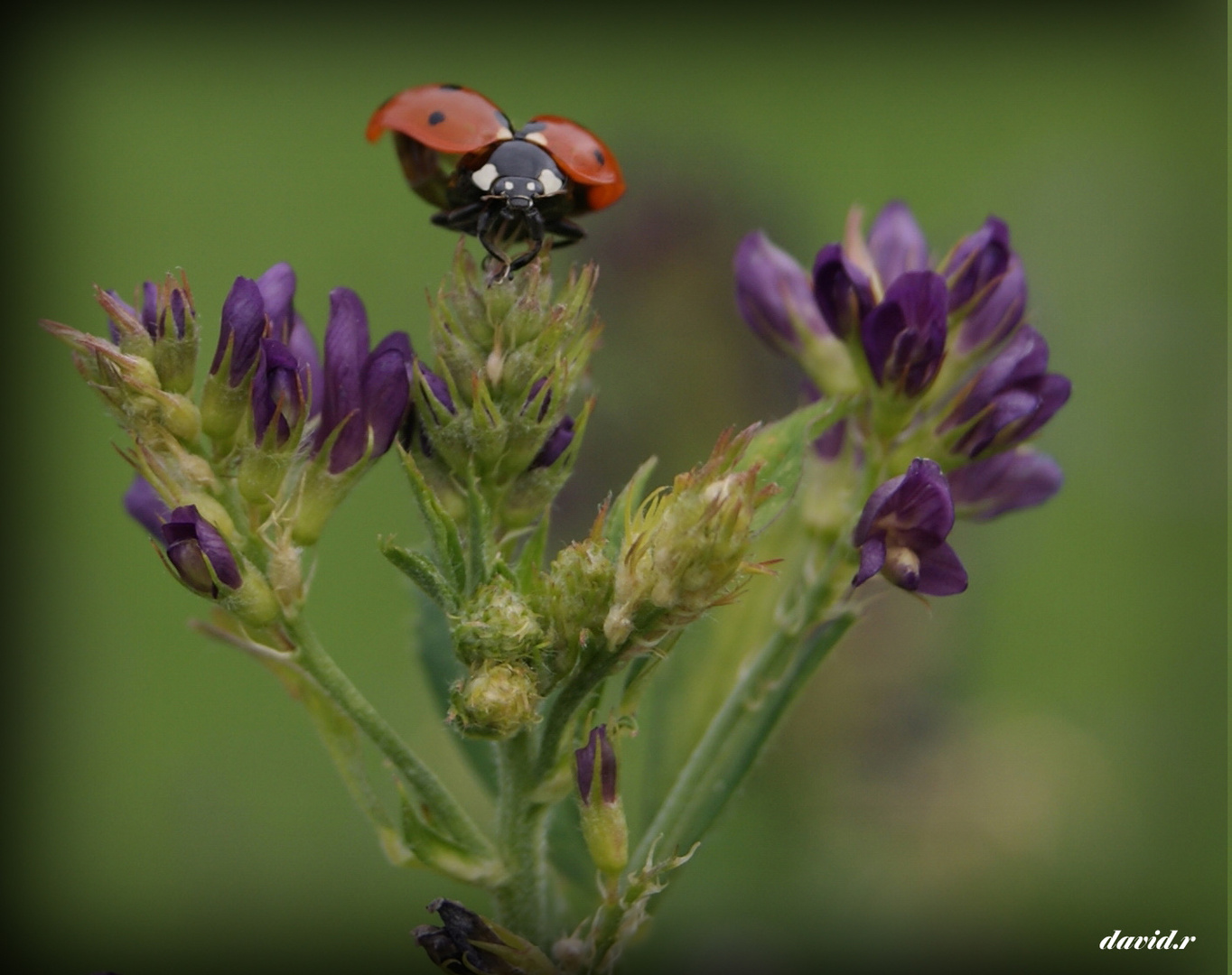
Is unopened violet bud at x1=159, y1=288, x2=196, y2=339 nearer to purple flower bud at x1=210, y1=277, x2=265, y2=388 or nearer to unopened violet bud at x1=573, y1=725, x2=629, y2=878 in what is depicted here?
purple flower bud at x1=210, y1=277, x2=265, y2=388

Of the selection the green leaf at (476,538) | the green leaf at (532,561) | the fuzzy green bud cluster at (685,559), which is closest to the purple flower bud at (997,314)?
the fuzzy green bud cluster at (685,559)

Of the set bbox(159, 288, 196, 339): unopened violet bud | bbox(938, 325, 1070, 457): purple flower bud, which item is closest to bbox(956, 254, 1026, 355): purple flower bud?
bbox(938, 325, 1070, 457): purple flower bud

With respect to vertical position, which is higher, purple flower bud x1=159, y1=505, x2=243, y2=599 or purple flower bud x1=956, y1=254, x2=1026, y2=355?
purple flower bud x1=159, y1=505, x2=243, y2=599

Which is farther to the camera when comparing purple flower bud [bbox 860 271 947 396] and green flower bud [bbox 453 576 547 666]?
purple flower bud [bbox 860 271 947 396]

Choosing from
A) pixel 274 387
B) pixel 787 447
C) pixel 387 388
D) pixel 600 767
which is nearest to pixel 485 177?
pixel 387 388

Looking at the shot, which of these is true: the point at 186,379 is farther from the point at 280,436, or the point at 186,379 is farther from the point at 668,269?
the point at 668,269

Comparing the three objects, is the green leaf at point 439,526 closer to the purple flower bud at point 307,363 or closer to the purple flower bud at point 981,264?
the purple flower bud at point 307,363

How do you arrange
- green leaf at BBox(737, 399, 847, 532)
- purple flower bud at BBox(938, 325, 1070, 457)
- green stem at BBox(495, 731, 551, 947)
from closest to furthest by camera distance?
1. green stem at BBox(495, 731, 551, 947)
2. green leaf at BBox(737, 399, 847, 532)
3. purple flower bud at BBox(938, 325, 1070, 457)

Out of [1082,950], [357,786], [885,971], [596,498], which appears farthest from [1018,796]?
[357,786]
